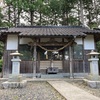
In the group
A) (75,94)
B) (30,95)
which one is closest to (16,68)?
(30,95)

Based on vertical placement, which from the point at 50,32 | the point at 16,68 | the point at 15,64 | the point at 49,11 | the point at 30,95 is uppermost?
the point at 49,11

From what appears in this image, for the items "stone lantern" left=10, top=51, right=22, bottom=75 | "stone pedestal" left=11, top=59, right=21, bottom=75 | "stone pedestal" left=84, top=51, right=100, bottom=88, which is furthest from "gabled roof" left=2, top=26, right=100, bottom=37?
"stone pedestal" left=84, top=51, right=100, bottom=88

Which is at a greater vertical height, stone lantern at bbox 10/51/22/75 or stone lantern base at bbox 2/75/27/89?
stone lantern at bbox 10/51/22/75

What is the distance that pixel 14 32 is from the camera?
998 centimetres

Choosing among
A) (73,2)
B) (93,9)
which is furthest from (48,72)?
(93,9)

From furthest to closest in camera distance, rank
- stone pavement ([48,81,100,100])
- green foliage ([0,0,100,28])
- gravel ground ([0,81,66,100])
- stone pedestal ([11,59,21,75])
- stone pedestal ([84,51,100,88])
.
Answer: green foliage ([0,0,100,28]) → stone pedestal ([11,59,21,75]) → stone pedestal ([84,51,100,88]) → gravel ground ([0,81,66,100]) → stone pavement ([48,81,100,100])

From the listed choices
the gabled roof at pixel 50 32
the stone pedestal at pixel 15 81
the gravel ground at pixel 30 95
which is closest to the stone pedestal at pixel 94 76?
the gravel ground at pixel 30 95

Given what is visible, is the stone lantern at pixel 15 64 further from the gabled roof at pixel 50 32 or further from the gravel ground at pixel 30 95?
the gabled roof at pixel 50 32

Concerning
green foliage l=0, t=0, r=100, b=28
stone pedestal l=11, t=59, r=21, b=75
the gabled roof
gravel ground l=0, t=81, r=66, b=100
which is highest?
green foliage l=0, t=0, r=100, b=28

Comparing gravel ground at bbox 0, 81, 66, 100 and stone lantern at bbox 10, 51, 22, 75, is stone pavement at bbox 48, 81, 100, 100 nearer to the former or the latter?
gravel ground at bbox 0, 81, 66, 100

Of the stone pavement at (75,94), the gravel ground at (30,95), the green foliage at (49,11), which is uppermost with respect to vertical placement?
the green foliage at (49,11)

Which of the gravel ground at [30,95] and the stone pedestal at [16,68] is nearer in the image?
the gravel ground at [30,95]

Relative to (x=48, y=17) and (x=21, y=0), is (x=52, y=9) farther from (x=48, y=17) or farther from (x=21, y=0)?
(x=21, y=0)

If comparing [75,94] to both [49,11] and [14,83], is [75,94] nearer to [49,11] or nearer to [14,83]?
[14,83]
